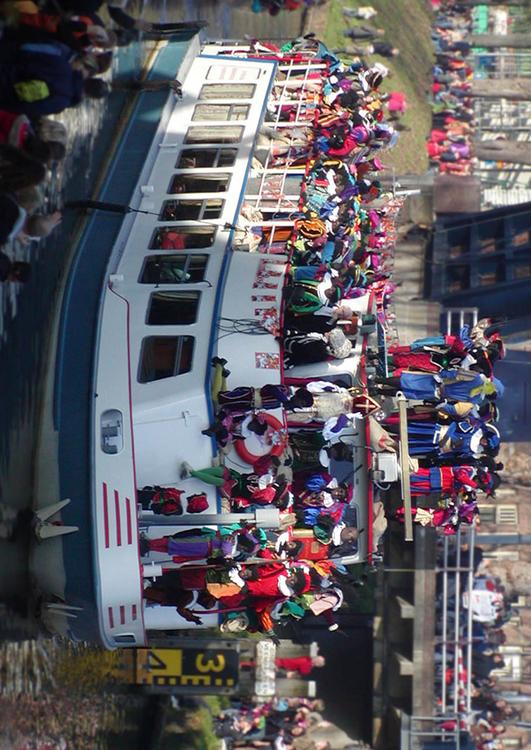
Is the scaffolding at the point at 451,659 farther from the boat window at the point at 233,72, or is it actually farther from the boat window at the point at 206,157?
the boat window at the point at 233,72

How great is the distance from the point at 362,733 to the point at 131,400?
52.8ft

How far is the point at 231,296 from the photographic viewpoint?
54.1ft

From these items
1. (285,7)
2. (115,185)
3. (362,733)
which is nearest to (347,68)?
(285,7)

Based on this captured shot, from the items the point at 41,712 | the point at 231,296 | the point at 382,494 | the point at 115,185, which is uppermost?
the point at 115,185

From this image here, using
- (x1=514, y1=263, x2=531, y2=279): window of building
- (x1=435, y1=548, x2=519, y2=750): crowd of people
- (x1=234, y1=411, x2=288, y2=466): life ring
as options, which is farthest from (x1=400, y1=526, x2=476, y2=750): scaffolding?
(x1=234, y1=411, x2=288, y2=466): life ring

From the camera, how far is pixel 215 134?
63.6 ft

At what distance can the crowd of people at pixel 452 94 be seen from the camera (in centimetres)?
3444

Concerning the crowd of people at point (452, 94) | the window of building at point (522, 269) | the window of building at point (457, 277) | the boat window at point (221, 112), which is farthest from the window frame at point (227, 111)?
the crowd of people at point (452, 94)

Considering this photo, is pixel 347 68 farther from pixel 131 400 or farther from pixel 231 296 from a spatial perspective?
pixel 131 400

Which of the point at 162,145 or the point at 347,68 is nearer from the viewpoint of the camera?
the point at 162,145

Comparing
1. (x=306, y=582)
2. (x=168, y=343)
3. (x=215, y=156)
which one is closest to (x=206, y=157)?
(x=215, y=156)

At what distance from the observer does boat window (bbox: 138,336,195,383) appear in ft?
51.9

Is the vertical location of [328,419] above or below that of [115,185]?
below

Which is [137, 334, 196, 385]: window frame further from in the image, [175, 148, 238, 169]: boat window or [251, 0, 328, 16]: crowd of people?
[251, 0, 328, 16]: crowd of people
